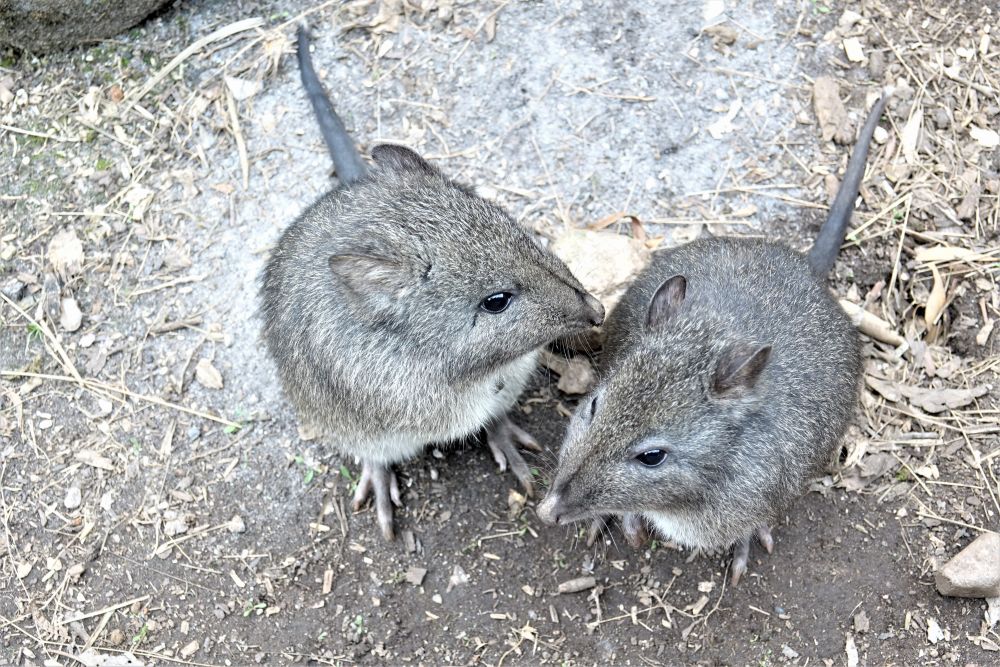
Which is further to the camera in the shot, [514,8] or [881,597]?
[514,8]

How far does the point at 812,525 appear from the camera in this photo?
5133 mm

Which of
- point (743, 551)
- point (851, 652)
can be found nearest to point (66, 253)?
point (743, 551)

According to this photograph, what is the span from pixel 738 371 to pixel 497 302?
116cm

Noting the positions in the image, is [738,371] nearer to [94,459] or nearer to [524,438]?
[524,438]

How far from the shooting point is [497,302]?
14.3 ft

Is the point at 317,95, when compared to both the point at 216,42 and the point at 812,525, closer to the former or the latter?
the point at 216,42

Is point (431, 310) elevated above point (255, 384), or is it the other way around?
point (431, 310)

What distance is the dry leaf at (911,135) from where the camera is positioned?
237 inches

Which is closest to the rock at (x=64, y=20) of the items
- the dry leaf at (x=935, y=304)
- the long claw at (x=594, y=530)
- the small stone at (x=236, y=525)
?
the small stone at (x=236, y=525)

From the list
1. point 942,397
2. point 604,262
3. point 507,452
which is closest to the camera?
point 507,452

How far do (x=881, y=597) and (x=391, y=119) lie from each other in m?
4.22

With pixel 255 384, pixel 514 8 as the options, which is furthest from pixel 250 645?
pixel 514 8

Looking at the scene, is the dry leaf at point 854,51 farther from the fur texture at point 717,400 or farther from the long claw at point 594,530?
the long claw at point 594,530

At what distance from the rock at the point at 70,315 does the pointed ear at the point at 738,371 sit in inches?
159
